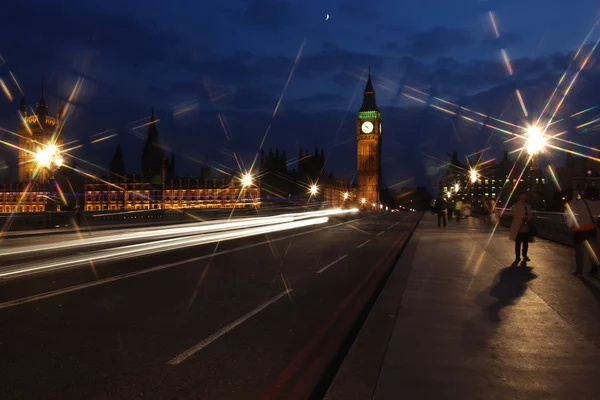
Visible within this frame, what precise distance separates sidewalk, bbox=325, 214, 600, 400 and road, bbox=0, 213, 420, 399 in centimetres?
50

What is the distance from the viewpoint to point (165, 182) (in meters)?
160

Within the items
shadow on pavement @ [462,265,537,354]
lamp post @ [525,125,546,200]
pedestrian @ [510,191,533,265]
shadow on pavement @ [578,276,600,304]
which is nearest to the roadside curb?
shadow on pavement @ [462,265,537,354]

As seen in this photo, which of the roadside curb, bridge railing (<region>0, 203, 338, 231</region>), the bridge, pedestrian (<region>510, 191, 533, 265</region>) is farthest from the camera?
bridge railing (<region>0, 203, 338, 231</region>)

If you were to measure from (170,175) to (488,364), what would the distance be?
7738 inches

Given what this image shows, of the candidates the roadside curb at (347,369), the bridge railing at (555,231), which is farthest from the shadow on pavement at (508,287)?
the bridge railing at (555,231)

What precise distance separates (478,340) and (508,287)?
4113 millimetres

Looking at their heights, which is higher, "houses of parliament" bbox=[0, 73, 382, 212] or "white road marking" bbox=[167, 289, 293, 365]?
"houses of parliament" bbox=[0, 73, 382, 212]

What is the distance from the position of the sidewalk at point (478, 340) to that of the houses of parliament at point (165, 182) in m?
124

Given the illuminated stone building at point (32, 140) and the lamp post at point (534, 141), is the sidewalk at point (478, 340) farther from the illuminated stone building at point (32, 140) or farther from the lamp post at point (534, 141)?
the illuminated stone building at point (32, 140)

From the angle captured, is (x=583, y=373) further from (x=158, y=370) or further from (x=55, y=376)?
(x=55, y=376)

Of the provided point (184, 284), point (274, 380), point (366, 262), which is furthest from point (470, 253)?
point (274, 380)

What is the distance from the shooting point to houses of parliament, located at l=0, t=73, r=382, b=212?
152 m

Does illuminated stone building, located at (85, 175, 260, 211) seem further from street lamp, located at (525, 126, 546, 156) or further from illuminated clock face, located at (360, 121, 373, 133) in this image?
street lamp, located at (525, 126, 546, 156)

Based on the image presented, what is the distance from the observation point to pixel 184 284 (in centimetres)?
1060
